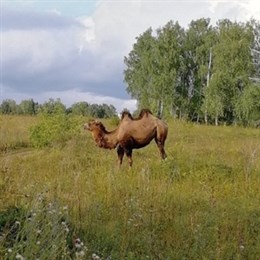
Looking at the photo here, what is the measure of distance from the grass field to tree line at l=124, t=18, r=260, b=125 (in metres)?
31.2

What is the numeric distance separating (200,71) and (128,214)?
1667 inches

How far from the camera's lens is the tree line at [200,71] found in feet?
140

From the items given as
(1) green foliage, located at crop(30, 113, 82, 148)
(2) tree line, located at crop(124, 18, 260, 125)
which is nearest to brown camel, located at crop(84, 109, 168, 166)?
(1) green foliage, located at crop(30, 113, 82, 148)

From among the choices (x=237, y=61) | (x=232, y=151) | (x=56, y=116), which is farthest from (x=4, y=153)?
(x=237, y=61)

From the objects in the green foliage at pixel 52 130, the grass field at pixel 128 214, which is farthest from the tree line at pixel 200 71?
the grass field at pixel 128 214

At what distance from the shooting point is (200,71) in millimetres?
48438

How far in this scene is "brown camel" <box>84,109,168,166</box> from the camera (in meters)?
11.8

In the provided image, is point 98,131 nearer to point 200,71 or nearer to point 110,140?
point 110,140

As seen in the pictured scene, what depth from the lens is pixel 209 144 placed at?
20172 mm

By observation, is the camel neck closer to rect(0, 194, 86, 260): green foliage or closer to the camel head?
the camel head

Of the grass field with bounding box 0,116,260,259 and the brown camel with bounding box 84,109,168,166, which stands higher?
the brown camel with bounding box 84,109,168,166

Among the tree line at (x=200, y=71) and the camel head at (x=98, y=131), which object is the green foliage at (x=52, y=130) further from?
the tree line at (x=200, y=71)

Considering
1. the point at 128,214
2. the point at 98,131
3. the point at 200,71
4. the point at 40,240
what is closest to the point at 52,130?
the point at 98,131

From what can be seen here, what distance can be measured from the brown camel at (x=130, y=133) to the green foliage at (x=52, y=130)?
302cm
